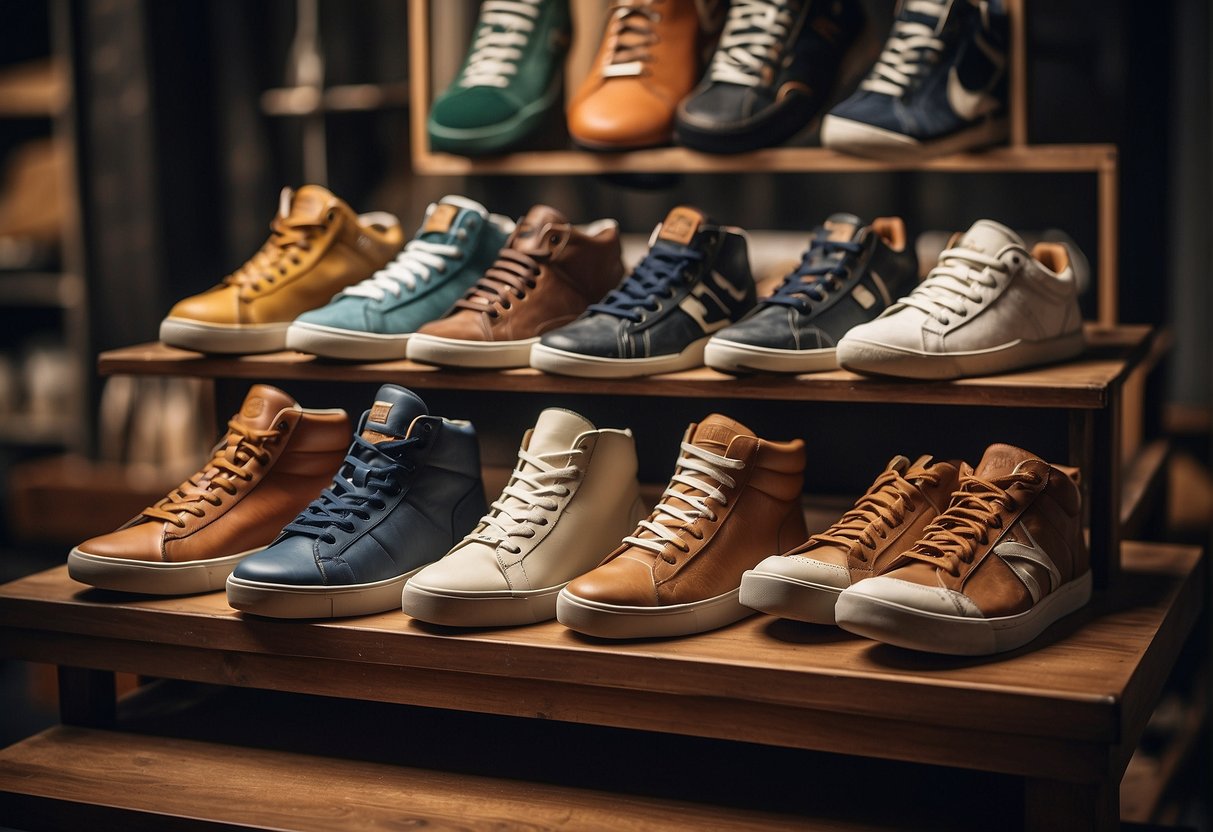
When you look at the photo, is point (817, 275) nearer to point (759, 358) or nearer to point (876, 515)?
point (759, 358)

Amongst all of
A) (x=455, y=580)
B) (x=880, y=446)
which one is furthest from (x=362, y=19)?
(x=455, y=580)

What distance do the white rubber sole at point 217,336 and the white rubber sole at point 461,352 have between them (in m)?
0.28

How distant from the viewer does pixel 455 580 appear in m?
1.71

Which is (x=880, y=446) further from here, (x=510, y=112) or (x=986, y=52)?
(x=510, y=112)

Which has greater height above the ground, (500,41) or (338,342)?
(500,41)

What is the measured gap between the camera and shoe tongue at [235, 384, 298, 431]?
6.48 feet

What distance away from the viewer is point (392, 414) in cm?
185

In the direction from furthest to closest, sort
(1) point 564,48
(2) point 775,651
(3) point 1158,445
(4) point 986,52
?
(3) point 1158,445, (1) point 564,48, (4) point 986,52, (2) point 775,651

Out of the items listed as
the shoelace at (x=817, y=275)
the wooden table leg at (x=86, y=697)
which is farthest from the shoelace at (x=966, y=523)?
the wooden table leg at (x=86, y=697)

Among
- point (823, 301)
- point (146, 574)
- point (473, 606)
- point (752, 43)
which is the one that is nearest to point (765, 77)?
point (752, 43)

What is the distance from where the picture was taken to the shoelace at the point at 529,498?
5.86ft

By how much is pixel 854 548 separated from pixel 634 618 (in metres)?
0.28

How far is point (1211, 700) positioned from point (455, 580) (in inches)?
76.9

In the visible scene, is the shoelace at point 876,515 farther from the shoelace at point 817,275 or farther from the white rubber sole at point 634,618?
the shoelace at point 817,275
